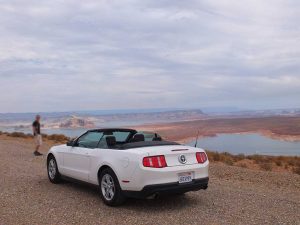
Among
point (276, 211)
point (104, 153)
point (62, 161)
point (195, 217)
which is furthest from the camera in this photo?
point (62, 161)

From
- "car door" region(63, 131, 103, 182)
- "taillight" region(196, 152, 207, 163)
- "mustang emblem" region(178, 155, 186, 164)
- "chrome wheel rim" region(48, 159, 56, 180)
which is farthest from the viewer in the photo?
"chrome wheel rim" region(48, 159, 56, 180)

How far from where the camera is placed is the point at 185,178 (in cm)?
761

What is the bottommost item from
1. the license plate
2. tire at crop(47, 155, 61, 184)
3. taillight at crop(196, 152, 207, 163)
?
tire at crop(47, 155, 61, 184)

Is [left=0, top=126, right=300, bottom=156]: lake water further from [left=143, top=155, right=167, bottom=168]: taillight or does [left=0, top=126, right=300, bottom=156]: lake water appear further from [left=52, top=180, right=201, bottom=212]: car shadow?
[left=143, top=155, right=167, bottom=168]: taillight

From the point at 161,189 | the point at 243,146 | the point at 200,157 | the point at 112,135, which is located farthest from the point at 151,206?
the point at 243,146

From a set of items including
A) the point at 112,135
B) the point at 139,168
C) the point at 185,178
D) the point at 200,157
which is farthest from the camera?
the point at 112,135

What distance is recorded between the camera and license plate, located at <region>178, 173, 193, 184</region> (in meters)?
7.52

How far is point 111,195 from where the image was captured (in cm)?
786

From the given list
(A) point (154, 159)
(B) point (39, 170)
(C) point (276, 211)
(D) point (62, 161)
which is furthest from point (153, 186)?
(B) point (39, 170)

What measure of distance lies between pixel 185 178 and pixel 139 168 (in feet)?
2.86

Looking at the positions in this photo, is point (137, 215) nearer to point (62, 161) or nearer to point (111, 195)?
point (111, 195)

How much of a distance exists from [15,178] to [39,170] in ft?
5.52

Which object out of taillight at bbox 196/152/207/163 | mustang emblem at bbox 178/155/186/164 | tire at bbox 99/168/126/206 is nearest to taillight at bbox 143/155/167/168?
mustang emblem at bbox 178/155/186/164

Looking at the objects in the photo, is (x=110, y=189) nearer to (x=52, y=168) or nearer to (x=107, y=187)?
(x=107, y=187)
